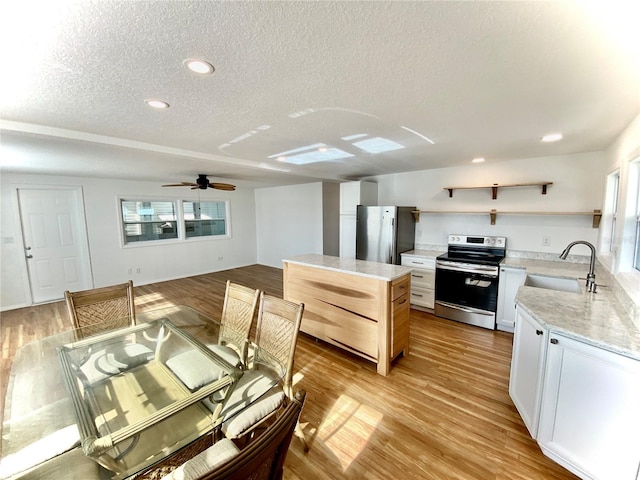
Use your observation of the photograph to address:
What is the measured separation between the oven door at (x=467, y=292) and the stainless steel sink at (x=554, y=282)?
0.40 meters

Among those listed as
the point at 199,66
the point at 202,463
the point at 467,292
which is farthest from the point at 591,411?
the point at 199,66

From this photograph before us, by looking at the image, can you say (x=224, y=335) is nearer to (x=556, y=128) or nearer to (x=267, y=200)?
(x=556, y=128)

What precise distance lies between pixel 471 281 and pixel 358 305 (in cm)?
186

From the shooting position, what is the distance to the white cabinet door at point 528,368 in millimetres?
1599

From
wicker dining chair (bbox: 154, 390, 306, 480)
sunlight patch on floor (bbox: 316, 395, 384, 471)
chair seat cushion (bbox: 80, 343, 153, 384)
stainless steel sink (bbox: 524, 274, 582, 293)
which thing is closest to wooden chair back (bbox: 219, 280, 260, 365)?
chair seat cushion (bbox: 80, 343, 153, 384)

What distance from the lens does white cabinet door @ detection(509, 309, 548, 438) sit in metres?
1.60

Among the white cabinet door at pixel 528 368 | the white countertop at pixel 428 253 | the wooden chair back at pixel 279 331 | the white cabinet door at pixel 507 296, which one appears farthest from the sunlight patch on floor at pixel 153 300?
the white cabinet door at pixel 507 296

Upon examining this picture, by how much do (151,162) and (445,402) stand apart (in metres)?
4.25

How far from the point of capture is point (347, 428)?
184cm

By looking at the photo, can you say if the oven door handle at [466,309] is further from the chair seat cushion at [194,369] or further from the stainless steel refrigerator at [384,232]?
the chair seat cushion at [194,369]

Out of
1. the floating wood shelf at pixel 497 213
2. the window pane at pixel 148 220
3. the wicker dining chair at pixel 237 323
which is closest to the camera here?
the wicker dining chair at pixel 237 323

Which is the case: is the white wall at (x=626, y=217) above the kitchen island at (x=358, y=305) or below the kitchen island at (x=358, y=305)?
above

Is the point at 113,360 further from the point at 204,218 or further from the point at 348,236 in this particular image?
the point at 204,218

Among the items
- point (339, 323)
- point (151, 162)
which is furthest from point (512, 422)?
point (151, 162)
